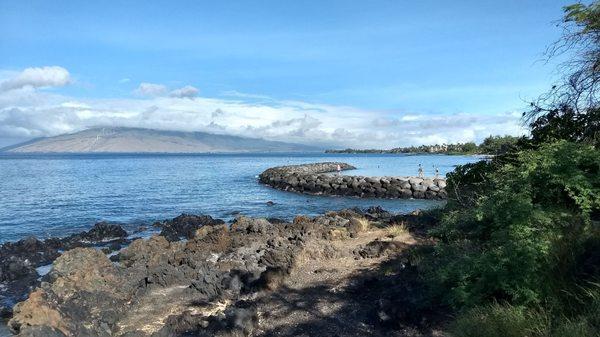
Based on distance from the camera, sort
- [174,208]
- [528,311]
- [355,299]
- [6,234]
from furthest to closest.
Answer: [174,208], [6,234], [355,299], [528,311]

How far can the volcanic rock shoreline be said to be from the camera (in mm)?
7734

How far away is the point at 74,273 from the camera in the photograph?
10141 millimetres

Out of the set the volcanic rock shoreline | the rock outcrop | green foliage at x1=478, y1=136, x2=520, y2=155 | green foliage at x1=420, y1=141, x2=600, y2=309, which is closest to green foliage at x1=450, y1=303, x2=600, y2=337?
green foliage at x1=420, y1=141, x2=600, y2=309

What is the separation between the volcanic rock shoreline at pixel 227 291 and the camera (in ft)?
25.4

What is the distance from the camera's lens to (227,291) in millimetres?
9992

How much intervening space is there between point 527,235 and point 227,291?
6232 mm

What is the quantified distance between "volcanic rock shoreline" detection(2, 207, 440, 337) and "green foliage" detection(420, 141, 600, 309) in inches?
45.9

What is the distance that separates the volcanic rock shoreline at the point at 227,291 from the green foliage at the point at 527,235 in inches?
45.9

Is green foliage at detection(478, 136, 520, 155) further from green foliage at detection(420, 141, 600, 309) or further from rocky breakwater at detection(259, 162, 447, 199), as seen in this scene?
rocky breakwater at detection(259, 162, 447, 199)

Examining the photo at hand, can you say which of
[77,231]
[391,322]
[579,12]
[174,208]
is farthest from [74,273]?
[174,208]

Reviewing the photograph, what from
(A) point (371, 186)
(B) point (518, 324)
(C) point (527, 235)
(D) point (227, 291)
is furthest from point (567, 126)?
(A) point (371, 186)

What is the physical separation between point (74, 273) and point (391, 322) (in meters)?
7.02

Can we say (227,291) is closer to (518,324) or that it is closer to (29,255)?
Result: (518,324)

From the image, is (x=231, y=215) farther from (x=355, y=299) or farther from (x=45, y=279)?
(x=355, y=299)
